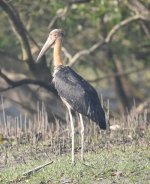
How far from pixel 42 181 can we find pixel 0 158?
2078 mm

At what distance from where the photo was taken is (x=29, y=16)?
797 inches

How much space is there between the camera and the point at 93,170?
29.0ft

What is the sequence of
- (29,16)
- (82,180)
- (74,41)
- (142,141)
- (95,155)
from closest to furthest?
1. (82,180)
2. (95,155)
3. (142,141)
4. (29,16)
5. (74,41)

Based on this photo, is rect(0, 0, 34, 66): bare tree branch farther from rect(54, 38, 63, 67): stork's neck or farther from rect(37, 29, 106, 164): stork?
rect(37, 29, 106, 164): stork

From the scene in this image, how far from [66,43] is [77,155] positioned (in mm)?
11931

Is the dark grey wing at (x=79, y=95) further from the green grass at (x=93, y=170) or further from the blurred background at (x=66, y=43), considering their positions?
the blurred background at (x=66, y=43)

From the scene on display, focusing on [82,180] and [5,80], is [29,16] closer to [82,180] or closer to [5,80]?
[5,80]

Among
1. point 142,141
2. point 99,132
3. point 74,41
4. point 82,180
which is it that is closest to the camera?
point 82,180

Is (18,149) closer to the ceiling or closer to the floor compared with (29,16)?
closer to the floor

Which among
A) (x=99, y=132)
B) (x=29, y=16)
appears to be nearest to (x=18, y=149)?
(x=99, y=132)

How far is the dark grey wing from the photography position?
9.88 m

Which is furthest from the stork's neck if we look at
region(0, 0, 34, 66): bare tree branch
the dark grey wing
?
region(0, 0, 34, 66): bare tree branch

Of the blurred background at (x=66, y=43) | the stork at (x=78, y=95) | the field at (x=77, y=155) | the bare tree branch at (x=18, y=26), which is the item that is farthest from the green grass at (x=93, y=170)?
the bare tree branch at (x=18, y=26)

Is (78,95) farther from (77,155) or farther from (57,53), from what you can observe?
(57,53)
